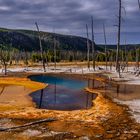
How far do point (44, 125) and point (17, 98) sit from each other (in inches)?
411

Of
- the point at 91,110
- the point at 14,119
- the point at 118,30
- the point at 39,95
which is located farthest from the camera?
the point at 118,30

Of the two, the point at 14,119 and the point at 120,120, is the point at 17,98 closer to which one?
the point at 14,119

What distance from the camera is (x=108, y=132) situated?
1691 centimetres

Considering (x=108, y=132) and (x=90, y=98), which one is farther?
(x=90, y=98)

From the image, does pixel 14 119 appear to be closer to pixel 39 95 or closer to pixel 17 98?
pixel 17 98

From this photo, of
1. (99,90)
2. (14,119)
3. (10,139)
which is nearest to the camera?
(10,139)

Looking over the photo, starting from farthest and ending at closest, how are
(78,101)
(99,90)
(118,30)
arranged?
(118,30), (99,90), (78,101)

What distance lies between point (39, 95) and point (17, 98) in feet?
9.39

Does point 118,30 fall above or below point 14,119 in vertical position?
above

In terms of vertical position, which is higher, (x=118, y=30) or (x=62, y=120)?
(x=118, y=30)

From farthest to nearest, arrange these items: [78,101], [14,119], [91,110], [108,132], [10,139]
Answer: [78,101] < [91,110] < [14,119] < [108,132] < [10,139]

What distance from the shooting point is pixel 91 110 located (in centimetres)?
2233

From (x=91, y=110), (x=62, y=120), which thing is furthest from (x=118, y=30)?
(x=62, y=120)

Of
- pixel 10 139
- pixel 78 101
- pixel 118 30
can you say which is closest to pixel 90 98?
pixel 78 101
